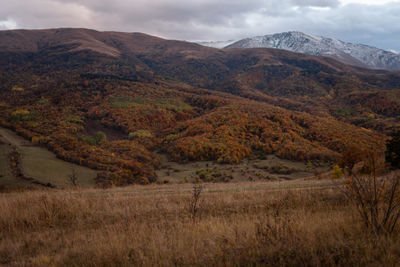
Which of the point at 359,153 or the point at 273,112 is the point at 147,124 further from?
the point at 359,153

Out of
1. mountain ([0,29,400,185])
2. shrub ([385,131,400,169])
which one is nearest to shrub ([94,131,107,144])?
mountain ([0,29,400,185])

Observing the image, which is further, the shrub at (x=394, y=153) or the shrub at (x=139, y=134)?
the shrub at (x=139, y=134)

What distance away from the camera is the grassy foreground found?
3.38 metres

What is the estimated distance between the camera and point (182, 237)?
4.35 meters

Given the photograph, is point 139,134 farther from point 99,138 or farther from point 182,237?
point 182,237

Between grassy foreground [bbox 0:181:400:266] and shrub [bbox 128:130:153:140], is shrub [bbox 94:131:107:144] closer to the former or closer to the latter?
shrub [bbox 128:130:153:140]

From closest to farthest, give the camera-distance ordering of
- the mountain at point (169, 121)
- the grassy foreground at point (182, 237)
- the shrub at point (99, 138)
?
the grassy foreground at point (182, 237), the mountain at point (169, 121), the shrub at point (99, 138)

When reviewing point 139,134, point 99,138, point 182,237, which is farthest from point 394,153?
point 99,138

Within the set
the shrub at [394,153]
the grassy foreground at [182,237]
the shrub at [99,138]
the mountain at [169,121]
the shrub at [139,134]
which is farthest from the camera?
the shrub at [139,134]

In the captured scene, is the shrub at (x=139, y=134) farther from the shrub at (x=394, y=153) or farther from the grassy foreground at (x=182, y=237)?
the grassy foreground at (x=182, y=237)

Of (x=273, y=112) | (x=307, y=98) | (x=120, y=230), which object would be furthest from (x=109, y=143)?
(x=307, y=98)

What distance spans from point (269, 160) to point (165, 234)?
145 ft

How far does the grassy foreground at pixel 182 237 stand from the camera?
338 centimetres

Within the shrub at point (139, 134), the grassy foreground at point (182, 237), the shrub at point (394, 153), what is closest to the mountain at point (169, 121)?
the shrub at point (139, 134)
